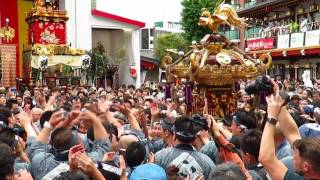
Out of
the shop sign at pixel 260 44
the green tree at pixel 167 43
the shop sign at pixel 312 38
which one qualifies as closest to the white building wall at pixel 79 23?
the shop sign at pixel 260 44

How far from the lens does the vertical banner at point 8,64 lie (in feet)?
104

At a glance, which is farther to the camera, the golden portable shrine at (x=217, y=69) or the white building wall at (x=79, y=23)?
the white building wall at (x=79, y=23)

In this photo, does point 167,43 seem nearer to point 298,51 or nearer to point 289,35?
point 289,35

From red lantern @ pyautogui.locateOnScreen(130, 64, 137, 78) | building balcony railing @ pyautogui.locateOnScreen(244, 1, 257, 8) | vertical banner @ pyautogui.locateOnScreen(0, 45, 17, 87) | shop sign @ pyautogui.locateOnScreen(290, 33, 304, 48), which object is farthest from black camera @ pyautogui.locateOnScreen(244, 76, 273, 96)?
building balcony railing @ pyautogui.locateOnScreen(244, 1, 257, 8)

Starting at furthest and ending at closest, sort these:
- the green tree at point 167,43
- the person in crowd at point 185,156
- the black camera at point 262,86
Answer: the green tree at point 167,43
the black camera at point 262,86
the person in crowd at point 185,156

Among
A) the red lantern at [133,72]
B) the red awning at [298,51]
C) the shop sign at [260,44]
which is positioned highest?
the shop sign at [260,44]

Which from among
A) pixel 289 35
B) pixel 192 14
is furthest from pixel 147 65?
pixel 289 35

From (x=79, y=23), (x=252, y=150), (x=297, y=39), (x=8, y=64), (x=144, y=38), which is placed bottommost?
(x=8, y=64)

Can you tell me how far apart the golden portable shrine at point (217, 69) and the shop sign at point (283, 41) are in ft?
61.4

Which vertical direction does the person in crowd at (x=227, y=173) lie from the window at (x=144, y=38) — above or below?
below

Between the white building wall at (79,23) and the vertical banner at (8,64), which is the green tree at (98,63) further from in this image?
the vertical banner at (8,64)

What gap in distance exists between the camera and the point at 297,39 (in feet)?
91.8

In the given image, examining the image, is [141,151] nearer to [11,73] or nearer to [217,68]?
[217,68]

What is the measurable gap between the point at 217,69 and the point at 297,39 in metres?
19.0
